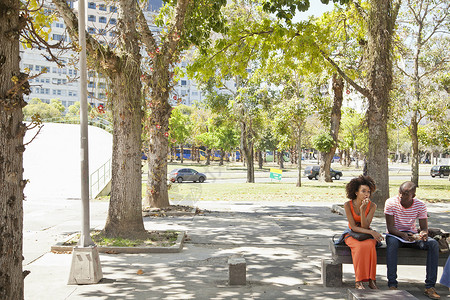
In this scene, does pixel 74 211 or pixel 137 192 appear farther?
pixel 74 211

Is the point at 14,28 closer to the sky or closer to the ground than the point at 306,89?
closer to the ground

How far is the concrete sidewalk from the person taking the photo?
19.1 feet

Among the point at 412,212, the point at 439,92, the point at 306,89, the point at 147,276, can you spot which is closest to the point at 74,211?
the point at 147,276

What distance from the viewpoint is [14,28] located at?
3.81 meters

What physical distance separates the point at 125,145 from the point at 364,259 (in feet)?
17.3

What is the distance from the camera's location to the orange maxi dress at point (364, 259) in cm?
562

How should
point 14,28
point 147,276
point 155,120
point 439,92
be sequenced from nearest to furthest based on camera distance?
point 14,28 → point 147,276 → point 155,120 → point 439,92

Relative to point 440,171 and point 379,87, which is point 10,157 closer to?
point 379,87

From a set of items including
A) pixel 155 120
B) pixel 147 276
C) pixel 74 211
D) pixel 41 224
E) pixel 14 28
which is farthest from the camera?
pixel 74 211

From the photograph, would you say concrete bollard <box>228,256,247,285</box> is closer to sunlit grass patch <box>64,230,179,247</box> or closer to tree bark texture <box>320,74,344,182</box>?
sunlit grass patch <box>64,230,179,247</box>

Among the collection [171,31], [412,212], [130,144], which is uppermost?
[171,31]

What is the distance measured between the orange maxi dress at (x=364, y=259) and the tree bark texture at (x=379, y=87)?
7.94m

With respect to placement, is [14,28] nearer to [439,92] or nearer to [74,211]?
[74,211]

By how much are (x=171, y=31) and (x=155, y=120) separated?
8.99 ft
